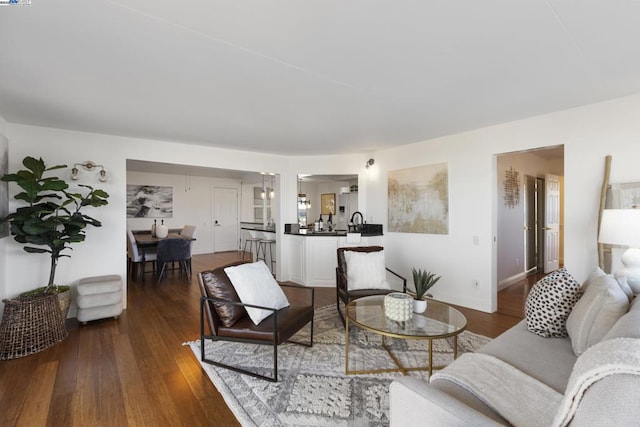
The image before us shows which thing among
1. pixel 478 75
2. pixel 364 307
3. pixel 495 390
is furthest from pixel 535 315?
pixel 478 75

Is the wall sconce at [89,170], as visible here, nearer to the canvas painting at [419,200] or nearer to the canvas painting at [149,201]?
the canvas painting at [419,200]

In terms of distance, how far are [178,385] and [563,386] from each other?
7.58 ft

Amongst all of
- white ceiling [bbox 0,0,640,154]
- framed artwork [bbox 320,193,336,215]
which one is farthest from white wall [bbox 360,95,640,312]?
framed artwork [bbox 320,193,336,215]

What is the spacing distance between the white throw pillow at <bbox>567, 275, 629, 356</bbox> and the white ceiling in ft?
4.81

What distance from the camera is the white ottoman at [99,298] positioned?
10.7ft

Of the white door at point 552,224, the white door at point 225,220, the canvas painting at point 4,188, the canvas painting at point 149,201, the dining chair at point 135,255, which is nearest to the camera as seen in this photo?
the canvas painting at point 4,188

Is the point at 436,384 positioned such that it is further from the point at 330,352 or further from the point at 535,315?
the point at 330,352

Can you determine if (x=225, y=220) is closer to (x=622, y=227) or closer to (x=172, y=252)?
(x=172, y=252)

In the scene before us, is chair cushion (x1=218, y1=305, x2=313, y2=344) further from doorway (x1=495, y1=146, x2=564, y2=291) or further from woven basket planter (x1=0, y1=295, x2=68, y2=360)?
doorway (x1=495, y1=146, x2=564, y2=291)

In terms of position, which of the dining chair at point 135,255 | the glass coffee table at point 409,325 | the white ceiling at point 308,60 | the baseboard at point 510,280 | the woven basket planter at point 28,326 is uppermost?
the white ceiling at point 308,60

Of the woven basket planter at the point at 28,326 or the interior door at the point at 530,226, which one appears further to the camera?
the interior door at the point at 530,226

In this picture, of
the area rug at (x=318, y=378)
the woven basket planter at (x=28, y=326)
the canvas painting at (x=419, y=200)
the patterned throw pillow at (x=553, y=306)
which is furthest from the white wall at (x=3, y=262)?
the patterned throw pillow at (x=553, y=306)

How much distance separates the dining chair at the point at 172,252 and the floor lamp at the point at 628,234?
5535 mm

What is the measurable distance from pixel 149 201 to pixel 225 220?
6.93 ft
